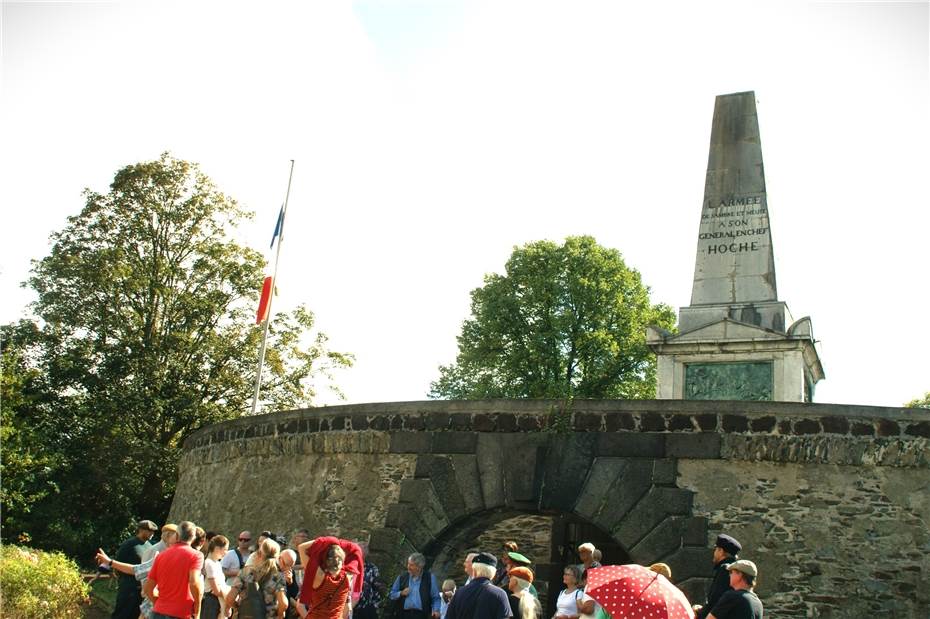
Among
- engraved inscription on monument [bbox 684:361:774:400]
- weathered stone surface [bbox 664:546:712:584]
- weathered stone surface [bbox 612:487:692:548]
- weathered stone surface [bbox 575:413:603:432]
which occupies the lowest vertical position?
weathered stone surface [bbox 664:546:712:584]

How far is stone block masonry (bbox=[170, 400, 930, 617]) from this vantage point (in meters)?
11.6

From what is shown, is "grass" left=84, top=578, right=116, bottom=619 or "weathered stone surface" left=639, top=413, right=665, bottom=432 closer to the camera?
"weathered stone surface" left=639, top=413, right=665, bottom=432

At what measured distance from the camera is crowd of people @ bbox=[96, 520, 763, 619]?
7.73m

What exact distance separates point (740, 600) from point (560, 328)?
78.5ft

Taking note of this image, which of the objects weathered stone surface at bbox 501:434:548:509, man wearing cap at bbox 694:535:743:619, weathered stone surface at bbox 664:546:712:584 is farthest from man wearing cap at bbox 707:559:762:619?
weathered stone surface at bbox 501:434:548:509

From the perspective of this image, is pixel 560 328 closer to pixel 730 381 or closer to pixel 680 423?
pixel 730 381

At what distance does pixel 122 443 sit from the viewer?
2798 cm

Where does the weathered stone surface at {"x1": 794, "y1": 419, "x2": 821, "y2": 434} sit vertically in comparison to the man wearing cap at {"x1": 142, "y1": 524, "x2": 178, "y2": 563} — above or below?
above

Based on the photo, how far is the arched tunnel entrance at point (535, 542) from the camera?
13.7m

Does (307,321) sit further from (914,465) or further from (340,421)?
(914,465)

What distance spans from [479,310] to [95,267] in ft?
38.7

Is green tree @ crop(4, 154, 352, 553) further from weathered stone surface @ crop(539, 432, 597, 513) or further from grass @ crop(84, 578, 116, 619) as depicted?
weathered stone surface @ crop(539, 432, 597, 513)

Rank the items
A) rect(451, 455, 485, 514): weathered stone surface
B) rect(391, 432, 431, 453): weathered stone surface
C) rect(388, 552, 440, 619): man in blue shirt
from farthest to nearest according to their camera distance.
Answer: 1. rect(391, 432, 431, 453): weathered stone surface
2. rect(451, 455, 485, 514): weathered stone surface
3. rect(388, 552, 440, 619): man in blue shirt

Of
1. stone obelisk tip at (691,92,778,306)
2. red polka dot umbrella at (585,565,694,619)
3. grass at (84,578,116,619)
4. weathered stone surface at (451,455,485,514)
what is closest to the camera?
red polka dot umbrella at (585,565,694,619)
